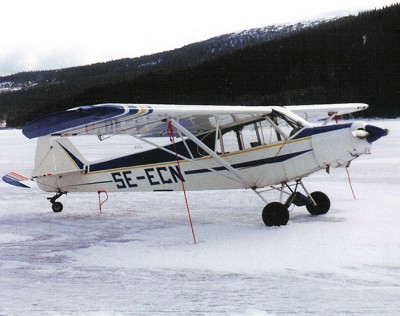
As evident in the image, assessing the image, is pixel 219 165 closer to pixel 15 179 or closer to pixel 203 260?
pixel 203 260

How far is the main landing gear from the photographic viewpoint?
275 inches

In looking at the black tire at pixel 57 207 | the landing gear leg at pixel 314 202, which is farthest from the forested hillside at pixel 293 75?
the black tire at pixel 57 207

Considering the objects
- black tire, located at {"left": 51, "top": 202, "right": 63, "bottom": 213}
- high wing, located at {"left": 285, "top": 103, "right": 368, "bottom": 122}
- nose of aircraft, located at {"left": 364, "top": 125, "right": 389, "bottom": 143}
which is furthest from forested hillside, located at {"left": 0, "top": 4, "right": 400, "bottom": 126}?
nose of aircraft, located at {"left": 364, "top": 125, "right": 389, "bottom": 143}

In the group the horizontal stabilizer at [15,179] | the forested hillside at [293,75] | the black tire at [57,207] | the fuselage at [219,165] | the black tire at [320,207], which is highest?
the forested hillside at [293,75]

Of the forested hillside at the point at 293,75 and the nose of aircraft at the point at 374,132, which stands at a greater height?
the forested hillside at the point at 293,75

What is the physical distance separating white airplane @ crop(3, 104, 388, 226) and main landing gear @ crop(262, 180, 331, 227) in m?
0.01

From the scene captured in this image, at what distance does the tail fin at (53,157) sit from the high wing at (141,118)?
1.57 metres

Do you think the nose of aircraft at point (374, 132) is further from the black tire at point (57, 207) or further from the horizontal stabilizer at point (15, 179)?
the horizontal stabilizer at point (15, 179)

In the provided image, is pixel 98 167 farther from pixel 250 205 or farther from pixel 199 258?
pixel 199 258

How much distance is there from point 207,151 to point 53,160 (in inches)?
134

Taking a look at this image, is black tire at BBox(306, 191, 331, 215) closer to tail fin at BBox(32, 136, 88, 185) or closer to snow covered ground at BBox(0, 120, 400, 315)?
snow covered ground at BBox(0, 120, 400, 315)

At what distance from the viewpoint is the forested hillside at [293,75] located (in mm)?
83875

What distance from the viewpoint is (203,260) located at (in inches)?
215

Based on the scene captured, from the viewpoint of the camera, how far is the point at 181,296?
14.0 feet
